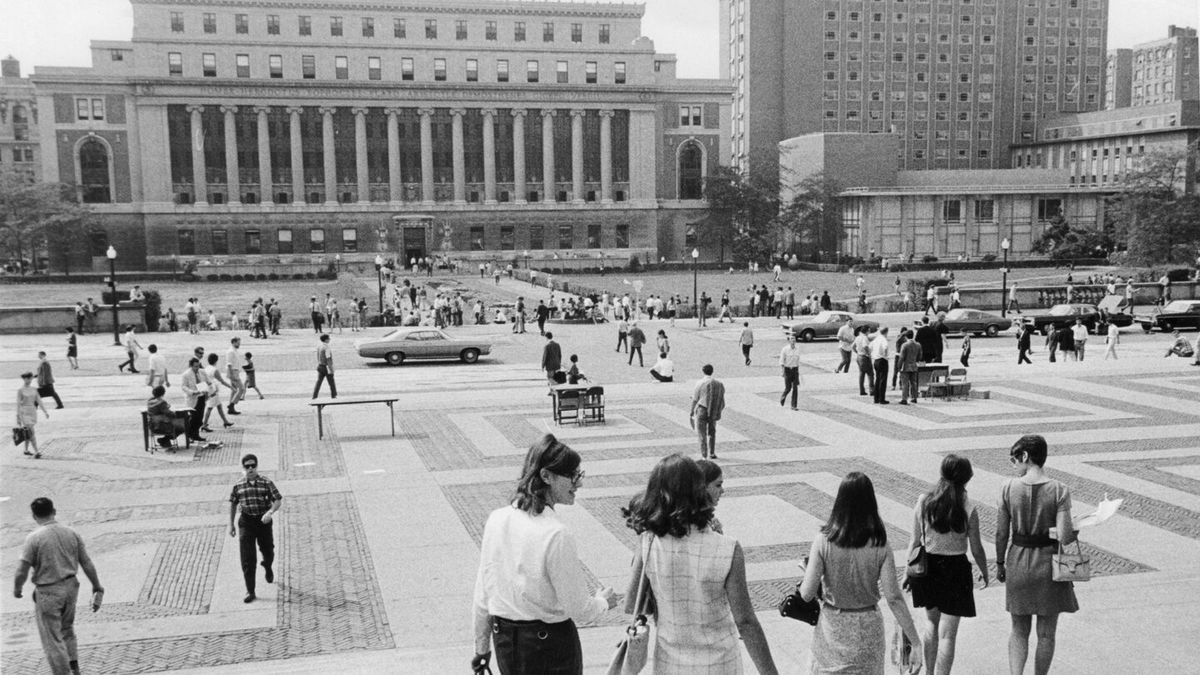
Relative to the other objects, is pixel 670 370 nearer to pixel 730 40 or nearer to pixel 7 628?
pixel 7 628

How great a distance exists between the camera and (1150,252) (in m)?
80.2

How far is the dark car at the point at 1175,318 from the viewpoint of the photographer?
4244 centimetres

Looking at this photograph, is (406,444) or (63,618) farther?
(406,444)

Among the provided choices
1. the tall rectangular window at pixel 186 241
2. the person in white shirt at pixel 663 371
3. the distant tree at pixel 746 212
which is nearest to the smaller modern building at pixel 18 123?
the tall rectangular window at pixel 186 241

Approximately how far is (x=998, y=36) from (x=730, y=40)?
33775 mm

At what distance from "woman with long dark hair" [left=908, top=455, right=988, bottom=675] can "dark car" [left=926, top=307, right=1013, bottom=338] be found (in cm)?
3585

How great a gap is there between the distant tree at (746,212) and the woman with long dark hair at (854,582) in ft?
302

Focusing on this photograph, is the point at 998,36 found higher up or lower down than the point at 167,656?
higher up

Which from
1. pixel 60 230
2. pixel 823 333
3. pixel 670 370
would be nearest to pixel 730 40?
pixel 60 230

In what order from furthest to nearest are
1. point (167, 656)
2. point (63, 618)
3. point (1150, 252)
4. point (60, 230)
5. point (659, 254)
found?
point (659, 254), point (60, 230), point (1150, 252), point (167, 656), point (63, 618)

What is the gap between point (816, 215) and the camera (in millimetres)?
95938

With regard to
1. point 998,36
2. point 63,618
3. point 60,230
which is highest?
point 998,36

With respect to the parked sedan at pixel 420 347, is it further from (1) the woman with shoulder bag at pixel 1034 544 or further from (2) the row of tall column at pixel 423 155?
(2) the row of tall column at pixel 423 155

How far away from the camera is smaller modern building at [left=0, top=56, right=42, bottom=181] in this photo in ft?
404
